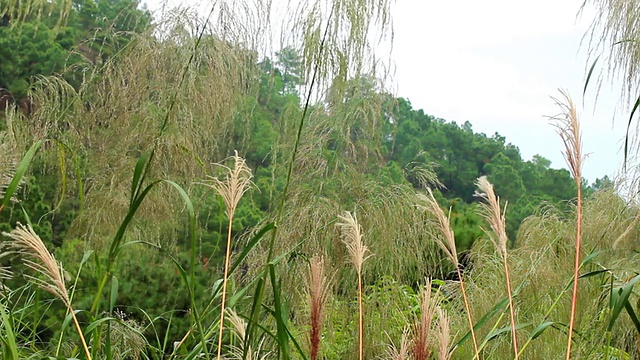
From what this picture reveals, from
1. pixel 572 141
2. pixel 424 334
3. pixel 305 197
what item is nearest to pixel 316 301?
pixel 424 334

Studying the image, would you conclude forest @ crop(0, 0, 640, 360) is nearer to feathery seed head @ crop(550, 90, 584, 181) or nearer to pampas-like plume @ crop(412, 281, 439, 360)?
feathery seed head @ crop(550, 90, 584, 181)

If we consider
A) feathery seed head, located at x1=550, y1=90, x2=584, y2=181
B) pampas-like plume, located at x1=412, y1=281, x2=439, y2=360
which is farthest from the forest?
pampas-like plume, located at x1=412, y1=281, x2=439, y2=360

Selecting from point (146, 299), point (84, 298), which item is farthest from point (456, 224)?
point (84, 298)

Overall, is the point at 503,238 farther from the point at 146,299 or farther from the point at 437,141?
the point at 437,141

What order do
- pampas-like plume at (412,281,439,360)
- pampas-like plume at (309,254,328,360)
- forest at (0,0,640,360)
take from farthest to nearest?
forest at (0,0,640,360), pampas-like plume at (309,254,328,360), pampas-like plume at (412,281,439,360)

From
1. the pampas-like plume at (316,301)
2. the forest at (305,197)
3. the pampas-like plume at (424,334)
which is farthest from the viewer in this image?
the forest at (305,197)

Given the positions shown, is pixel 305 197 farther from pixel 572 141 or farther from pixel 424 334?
pixel 424 334

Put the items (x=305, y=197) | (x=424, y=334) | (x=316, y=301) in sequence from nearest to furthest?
(x=424, y=334)
(x=316, y=301)
(x=305, y=197)

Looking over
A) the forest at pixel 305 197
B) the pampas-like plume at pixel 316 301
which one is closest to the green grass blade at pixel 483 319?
the forest at pixel 305 197

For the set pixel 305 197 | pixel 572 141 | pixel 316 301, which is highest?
pixel 572 141

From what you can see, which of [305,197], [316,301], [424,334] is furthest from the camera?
[305,197]

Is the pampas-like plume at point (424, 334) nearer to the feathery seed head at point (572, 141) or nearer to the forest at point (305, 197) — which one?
the forest at point (305, 197)

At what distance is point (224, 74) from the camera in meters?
3.02

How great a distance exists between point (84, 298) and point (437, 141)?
14.5 metres
